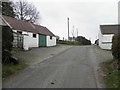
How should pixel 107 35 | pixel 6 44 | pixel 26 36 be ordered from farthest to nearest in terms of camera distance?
pixel 107 35
pixel 26 36
pixel 6 44

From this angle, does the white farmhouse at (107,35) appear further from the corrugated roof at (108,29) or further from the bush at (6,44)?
the bush at (6,44)

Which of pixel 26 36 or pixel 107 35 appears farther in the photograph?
pixel 107 35

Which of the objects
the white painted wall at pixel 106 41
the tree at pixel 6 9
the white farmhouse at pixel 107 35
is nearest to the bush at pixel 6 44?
the white farmhouse at pixel 107 35

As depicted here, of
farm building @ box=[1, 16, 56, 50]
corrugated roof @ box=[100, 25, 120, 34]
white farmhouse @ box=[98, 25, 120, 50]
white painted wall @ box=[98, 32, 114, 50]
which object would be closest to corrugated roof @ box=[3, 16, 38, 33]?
farm building @ box=[1, 16, 56, 50]

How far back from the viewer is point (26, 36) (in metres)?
32.5

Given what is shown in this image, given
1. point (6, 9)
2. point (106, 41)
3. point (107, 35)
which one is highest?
point (6, 9)

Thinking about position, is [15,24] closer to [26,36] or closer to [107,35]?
[26,36]

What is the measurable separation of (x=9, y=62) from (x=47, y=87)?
23.5ft

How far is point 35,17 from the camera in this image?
Answer: 216 feet

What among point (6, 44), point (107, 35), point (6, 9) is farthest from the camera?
point (6, 9)

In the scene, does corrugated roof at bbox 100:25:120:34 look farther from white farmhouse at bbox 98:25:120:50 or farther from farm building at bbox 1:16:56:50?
farm building at bbox 1:16:56:50

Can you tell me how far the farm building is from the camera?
3126 centimetres

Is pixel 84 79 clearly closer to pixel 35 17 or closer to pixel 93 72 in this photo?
pixel 93 72

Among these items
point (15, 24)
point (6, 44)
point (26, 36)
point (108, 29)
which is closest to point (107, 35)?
point (108, 29)
